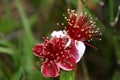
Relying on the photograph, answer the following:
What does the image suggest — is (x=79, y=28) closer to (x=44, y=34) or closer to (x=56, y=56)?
(x=56, y=56)

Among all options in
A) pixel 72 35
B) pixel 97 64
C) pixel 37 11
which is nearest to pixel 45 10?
pixel 37 11

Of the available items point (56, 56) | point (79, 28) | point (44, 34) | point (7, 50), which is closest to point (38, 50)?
point (56, 56)

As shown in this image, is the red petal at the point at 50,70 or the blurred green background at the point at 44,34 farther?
the blurred green background at the point at 44,34

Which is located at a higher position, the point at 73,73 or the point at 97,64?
the point at 73,73

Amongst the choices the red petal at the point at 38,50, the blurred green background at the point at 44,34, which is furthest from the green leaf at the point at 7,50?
the red petal at the point at 38,50

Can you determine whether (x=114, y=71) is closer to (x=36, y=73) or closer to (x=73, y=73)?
(x=36, y=73)

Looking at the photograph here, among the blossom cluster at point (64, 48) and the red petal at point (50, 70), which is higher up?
the blossom cluster at point (64, 48)

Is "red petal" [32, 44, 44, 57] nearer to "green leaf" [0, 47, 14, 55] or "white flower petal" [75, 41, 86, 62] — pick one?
"white flower petal" [75, 41, 86, 62]

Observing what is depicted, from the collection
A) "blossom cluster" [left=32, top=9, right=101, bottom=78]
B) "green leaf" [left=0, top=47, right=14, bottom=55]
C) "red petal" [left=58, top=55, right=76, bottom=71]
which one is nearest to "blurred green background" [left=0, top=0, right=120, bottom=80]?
"green leaf" [left=0, top=47, right=14, bottom=55]

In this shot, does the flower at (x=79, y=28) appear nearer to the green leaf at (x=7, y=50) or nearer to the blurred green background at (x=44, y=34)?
the blurred green background at (x=44, y=34)
